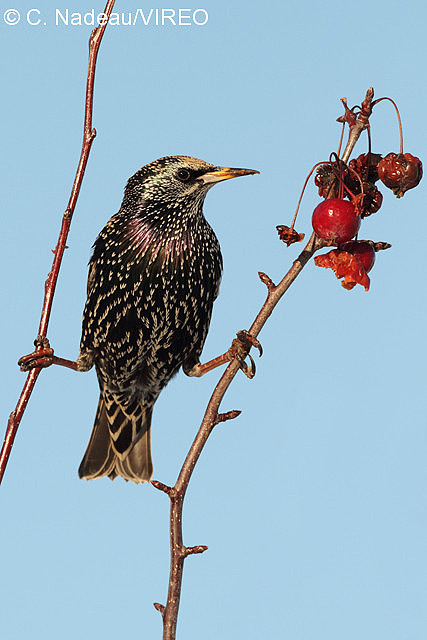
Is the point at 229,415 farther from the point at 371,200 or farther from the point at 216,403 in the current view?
the point at 371,200

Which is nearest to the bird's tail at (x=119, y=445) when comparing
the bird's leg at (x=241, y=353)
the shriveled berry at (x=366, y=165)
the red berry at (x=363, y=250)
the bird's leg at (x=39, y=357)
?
the bird's leg at (x=241, y=353)

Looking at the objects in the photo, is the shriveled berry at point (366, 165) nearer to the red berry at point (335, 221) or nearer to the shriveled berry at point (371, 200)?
the shriveled berry at point (371, 200)

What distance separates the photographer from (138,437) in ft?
15.8

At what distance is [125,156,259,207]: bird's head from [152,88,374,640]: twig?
1445 mm

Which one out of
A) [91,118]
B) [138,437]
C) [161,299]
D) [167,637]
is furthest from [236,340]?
[138,437]

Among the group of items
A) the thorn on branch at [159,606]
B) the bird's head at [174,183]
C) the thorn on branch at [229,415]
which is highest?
the bird's head at [174,183]

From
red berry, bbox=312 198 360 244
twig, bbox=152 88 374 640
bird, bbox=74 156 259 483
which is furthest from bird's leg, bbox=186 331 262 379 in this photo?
red berry, bbox=312 198 360 244

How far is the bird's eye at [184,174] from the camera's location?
4086 mm

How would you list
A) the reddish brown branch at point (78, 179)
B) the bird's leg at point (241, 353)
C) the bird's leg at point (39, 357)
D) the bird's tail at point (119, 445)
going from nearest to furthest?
the reddish brown branch at point (78, 179) → the bird's leg at point (241, 353) → the bird's leg at point (39, 357) → the bird's tail at point (119, 445)

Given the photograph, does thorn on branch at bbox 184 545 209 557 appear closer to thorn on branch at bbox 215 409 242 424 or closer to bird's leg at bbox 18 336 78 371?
thorn on branch at bbox 215 409 242 424

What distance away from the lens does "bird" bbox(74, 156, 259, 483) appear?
401cm

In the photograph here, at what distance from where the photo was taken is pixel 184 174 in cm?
409

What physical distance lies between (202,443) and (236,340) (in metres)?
0.80

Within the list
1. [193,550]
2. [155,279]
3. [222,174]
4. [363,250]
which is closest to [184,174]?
[222,174]
